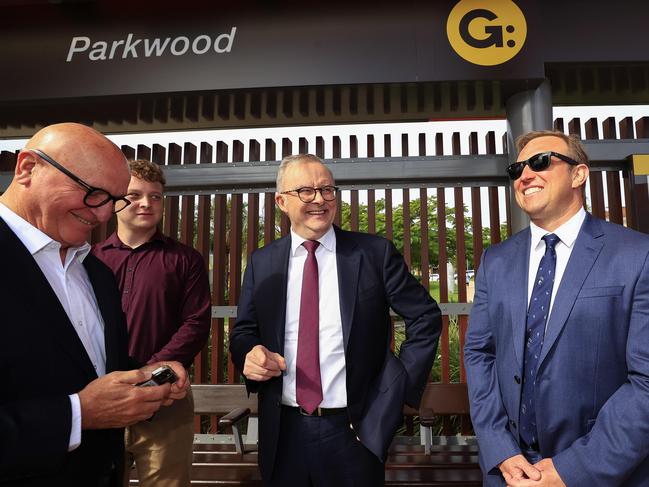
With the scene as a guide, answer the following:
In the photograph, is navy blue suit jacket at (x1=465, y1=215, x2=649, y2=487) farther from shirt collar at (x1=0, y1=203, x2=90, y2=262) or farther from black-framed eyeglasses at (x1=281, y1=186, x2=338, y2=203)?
shirt collar at (x1=0, y1=203, x2=90, y2=262)

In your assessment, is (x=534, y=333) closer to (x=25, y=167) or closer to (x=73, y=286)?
(x=73, y=286)

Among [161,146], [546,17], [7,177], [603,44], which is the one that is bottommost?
[7,177]

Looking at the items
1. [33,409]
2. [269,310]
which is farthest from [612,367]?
[33,409]

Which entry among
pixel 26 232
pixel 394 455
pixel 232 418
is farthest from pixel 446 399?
pixel 26 232

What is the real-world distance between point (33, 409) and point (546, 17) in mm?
4040

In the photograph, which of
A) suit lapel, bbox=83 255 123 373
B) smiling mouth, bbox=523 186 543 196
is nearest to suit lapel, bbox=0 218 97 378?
suit lapel, bbox=83 255 123 373

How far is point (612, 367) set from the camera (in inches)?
65.2

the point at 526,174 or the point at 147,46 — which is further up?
the point at 147,46

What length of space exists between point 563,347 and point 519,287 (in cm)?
30

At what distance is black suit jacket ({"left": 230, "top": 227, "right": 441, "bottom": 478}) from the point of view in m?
2.00

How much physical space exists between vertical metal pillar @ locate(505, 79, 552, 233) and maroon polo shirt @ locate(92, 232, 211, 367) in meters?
2.44

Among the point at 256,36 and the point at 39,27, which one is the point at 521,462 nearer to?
the point at 256,36

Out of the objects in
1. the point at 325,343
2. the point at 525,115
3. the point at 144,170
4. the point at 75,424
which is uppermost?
the point at 525,115

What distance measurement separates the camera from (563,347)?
5.54ft
